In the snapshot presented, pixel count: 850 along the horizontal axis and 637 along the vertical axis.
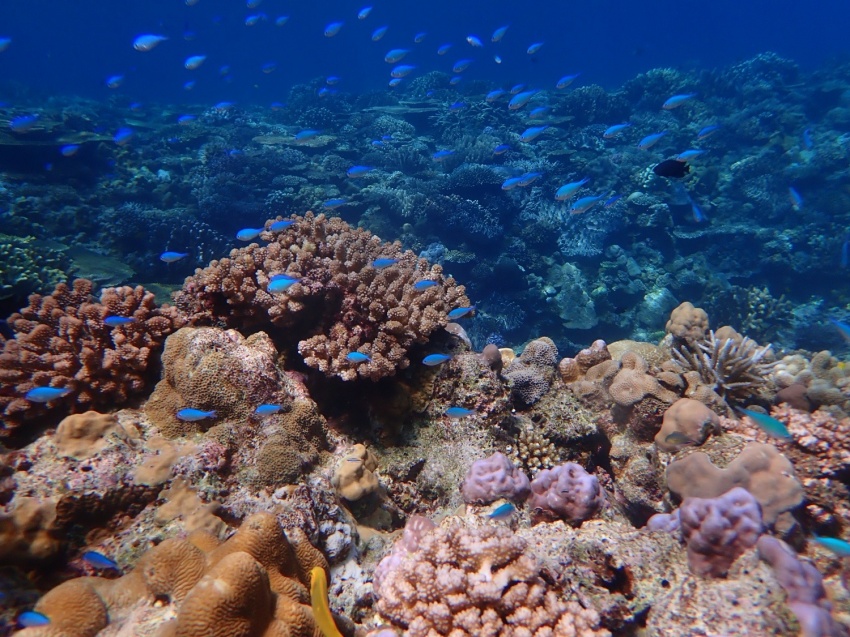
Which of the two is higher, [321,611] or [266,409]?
[266,409]

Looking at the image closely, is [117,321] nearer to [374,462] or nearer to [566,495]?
[374,462]

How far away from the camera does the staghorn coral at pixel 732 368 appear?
504 cm

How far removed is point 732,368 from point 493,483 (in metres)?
3.49

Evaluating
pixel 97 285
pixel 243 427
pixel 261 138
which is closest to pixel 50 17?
pixel 261 138

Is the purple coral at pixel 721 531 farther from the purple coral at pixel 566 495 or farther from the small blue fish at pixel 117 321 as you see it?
the small blue fish at pixel 117 321

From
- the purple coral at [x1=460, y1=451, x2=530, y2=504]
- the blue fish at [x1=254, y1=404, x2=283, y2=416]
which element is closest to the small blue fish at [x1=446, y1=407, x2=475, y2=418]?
the purple coral at [x1=460, y1=451, x2=530, y2=504]

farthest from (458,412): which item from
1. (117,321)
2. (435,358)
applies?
(117,321)

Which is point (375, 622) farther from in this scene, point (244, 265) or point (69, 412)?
point (244, 265)

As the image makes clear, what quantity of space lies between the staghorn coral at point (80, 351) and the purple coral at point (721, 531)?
14.9ft

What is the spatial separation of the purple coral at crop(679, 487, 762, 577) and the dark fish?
4657 millimetres

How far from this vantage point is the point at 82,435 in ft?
10.1

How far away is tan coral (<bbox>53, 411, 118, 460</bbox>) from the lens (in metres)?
3.00

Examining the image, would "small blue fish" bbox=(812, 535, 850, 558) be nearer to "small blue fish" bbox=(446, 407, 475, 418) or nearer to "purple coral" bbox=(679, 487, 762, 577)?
"purple coral" bbox=(679, 487, 762, 577)

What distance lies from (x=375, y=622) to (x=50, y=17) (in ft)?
518
